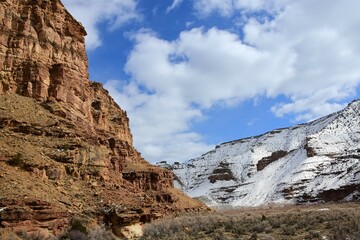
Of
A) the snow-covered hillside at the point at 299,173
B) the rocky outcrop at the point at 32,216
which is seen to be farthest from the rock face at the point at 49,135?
the snow-covered hillside at the point at 299,173

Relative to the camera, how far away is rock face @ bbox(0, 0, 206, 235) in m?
24.1

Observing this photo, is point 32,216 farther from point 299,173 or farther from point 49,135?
point 299,173

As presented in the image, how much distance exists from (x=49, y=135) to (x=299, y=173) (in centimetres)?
11790

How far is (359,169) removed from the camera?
103750 millimetres

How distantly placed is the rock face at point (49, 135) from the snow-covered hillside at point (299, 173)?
7363cm

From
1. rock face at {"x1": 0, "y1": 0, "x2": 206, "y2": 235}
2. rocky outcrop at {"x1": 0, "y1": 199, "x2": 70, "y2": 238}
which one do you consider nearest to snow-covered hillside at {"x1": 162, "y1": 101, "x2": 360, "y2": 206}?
rock face at {"x1": 0, "y1": 0, "x2": 206, "y2": 235}

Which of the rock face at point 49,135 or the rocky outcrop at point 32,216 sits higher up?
the rock face at point 49,135

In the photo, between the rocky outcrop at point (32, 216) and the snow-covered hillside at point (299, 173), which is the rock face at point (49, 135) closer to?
the rocky outcrop at point (32, 216)

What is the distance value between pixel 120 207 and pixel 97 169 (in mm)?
5525

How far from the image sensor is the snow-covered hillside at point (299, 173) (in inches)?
4491

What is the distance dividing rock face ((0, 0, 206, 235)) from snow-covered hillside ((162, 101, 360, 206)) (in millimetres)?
73635

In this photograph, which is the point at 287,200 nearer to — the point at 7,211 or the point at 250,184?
the point at 250,184

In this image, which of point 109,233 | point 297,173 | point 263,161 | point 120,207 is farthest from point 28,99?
point 263,161

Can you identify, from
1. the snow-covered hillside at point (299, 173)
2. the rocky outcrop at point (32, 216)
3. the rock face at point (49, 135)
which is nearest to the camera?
the rocky outcrop at point (32, 216)
